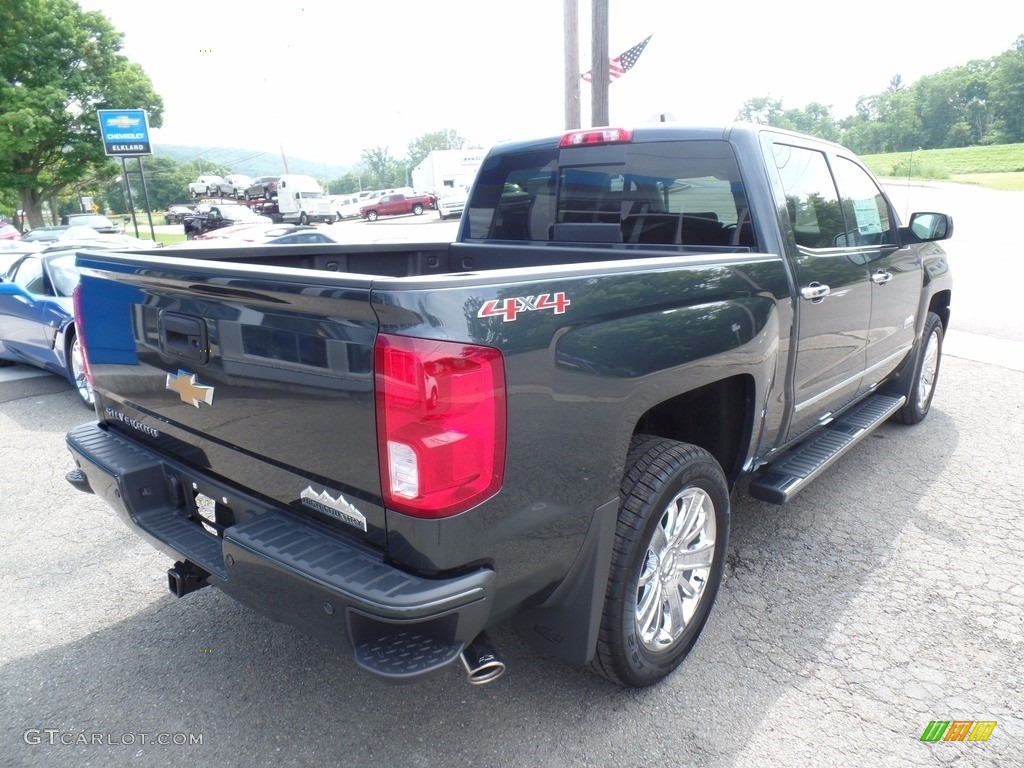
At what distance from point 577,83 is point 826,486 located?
8109 millimetres

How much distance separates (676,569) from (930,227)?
313 cm

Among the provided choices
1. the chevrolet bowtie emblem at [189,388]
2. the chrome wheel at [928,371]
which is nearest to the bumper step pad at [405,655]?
the chevrolet bowtie emblem at [189,388]

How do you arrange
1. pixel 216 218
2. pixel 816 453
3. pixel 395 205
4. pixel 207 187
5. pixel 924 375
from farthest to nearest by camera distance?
pixel 207 187 < pixel 395 205 < pixel 216 218 < pixel 924 375 < pixel 816 453

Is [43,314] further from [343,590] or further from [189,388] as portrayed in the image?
[343,590]

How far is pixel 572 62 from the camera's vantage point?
1063cm

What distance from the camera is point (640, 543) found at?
2.36 m

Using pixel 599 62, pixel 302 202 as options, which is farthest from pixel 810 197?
pixel 302 202

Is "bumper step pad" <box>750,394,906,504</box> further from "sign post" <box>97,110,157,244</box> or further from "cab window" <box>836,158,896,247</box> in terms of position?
"sign post" <box>97,110,157,244</box>

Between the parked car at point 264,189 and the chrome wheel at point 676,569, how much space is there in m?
50.8

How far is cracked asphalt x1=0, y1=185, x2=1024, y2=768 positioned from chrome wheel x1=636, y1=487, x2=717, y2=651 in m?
0.24

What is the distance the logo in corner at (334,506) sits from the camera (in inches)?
76.8

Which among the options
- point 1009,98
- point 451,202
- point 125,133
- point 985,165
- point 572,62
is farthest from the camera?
point 1009,98

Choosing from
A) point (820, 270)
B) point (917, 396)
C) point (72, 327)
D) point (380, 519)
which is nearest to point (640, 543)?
point (380, 519)

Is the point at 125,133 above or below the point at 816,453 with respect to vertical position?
above
